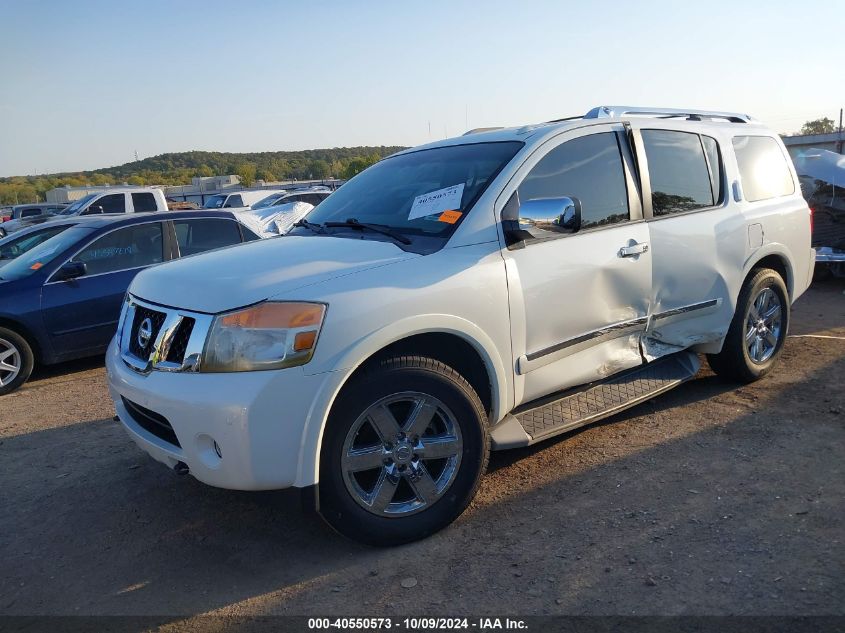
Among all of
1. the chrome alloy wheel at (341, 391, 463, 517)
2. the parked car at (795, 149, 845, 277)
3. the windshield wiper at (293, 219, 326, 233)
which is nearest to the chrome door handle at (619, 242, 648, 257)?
the chrome alloy wheel at (341, 391, 463, 517)

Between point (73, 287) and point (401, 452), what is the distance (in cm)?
496

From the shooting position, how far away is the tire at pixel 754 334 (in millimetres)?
5082

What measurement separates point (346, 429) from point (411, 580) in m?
0.70

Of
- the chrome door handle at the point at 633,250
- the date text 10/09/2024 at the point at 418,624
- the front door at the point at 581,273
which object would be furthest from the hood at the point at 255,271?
the chrome door handle at the point at 633,250

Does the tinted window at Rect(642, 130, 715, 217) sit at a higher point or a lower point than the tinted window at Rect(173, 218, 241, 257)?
higher

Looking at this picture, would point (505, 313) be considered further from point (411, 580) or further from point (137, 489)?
point (137, 489)

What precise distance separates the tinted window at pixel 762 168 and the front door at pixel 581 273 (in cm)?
140

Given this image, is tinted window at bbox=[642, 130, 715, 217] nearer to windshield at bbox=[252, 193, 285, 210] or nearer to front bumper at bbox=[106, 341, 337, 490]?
front bumper at bbox=[106, 341, 337, 490]

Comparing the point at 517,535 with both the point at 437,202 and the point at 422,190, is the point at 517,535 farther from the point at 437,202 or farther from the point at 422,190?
the point at 422,190

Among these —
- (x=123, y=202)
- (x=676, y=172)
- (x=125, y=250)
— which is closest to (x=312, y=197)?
(x=123, y=202)

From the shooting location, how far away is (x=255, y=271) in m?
3.21

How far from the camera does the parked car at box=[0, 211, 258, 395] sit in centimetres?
650

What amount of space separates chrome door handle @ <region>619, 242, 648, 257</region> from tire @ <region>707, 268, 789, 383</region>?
1317 mm

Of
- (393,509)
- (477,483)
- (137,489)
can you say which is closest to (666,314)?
(477,483)
